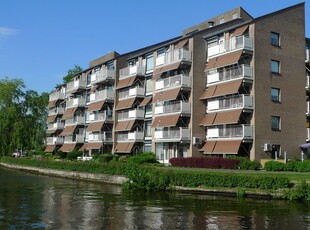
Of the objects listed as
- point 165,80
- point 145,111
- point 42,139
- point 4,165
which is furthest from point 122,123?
point 42,139

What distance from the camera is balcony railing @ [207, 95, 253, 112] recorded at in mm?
45375

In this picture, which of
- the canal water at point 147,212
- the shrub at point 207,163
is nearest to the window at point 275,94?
the shrub at point 207,163

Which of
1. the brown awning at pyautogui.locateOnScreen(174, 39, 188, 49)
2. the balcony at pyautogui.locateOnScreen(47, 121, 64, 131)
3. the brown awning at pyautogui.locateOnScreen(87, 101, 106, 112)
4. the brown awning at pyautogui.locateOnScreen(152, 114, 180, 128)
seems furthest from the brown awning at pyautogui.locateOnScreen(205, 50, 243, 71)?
the balcony at pyautogui.locateOnScreen(47, 121, 64, 131)

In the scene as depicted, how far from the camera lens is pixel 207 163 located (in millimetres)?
43469

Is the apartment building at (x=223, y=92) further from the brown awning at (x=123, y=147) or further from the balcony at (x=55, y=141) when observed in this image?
the balcony at (x=55, y=141)

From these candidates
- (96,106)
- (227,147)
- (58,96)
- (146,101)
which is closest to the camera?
(227,147)

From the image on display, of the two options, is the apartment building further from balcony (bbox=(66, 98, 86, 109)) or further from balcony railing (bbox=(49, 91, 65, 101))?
balcony railing (bbox=(49, 91, 65, 101))

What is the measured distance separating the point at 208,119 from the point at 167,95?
684 centimetres

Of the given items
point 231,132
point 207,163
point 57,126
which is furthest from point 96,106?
point 207,163

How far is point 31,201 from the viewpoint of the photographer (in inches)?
1173

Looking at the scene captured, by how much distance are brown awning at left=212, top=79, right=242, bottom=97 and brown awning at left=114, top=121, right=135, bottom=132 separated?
18.1m

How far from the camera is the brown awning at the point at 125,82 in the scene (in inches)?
2522

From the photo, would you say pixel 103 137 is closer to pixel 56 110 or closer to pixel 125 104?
pixel 125 104

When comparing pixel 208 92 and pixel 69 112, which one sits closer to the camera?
pixel 208 92
